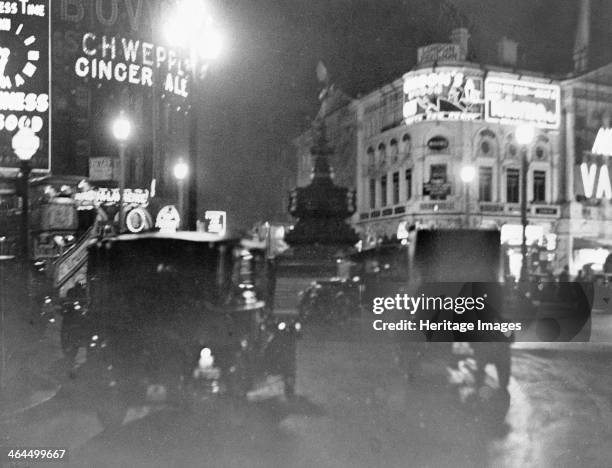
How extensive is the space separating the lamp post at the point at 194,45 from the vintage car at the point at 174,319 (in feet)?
1.63

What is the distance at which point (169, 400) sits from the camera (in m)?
4.35

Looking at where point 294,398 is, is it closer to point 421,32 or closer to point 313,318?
point 313,318

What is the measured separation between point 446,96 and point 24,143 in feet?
9.00

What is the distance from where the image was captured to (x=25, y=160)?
4.56 metres

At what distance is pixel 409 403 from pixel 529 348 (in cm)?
95

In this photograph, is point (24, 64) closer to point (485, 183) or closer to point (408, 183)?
point (408, 183)

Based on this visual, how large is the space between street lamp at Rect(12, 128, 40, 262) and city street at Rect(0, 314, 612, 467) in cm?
110

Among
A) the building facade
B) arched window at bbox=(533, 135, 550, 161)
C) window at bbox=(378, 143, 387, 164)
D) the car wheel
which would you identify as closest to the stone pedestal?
window at bbox=(378, 143, 387, 164)

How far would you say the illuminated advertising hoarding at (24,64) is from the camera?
169 inches

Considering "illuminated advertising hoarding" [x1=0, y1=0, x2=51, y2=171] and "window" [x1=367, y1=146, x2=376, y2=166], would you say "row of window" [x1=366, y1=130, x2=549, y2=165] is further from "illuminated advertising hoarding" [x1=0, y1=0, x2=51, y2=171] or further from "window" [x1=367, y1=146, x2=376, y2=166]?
"illuminated advertising hoarding" [x1=0, y1=0, x2=51, y2=171]

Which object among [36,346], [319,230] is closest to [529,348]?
[319,230]

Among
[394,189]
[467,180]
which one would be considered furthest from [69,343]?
[467,180]

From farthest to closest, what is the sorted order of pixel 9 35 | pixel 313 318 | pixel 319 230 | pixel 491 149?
pixel 319 230 → pixel 313 318 → pixel 9 35 → pixel 491 149

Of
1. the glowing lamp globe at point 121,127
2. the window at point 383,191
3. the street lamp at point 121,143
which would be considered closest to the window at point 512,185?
the window at point 383,191
